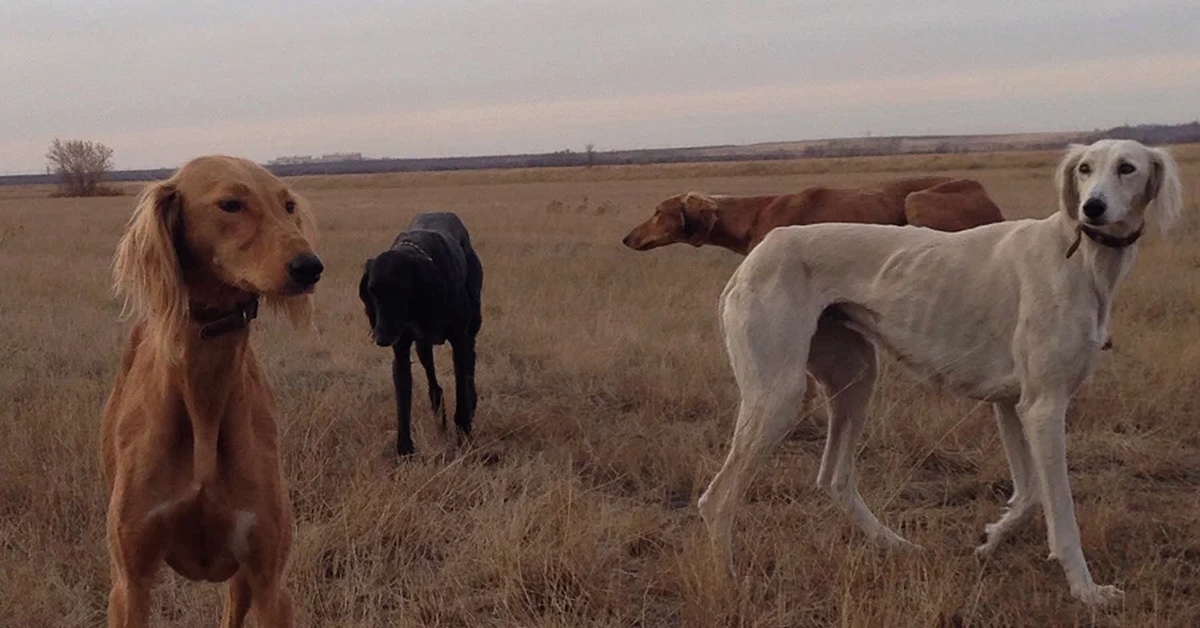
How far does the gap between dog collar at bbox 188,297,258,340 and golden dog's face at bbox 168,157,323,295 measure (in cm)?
12

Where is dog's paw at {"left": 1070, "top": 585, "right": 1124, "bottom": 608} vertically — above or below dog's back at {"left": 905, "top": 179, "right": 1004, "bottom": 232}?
below

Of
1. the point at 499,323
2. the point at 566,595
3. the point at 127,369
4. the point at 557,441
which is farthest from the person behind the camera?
the point at 499,323

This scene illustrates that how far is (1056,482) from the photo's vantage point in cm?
396

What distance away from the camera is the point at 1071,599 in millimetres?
3867

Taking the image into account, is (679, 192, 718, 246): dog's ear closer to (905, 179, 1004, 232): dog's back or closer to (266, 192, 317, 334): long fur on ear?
(905, 179, 1004, 232): dog's back

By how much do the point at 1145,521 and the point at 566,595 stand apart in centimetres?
245

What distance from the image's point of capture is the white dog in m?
3.94

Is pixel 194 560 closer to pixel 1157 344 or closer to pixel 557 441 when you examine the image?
pixel 557 441

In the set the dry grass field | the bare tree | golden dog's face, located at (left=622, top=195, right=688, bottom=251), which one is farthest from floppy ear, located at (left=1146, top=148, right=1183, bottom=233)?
the bare tree

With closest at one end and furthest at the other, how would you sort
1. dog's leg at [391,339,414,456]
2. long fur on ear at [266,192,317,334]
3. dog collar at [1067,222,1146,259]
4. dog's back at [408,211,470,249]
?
1. long fur on ear at [266,192,317,334]
2. dog collar at [1067,222,1146,259]
3. dog's leg at [391,339,414,456]
4. dog's back at [408,211,470,249]

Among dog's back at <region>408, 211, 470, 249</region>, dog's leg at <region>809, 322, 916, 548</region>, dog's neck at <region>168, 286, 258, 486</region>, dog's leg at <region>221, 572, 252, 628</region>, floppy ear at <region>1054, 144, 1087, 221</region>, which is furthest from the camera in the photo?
dog's back at <region>408, 211, 470, 249</region>

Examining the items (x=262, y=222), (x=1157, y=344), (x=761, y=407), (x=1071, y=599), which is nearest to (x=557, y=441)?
(x=761, y=407)

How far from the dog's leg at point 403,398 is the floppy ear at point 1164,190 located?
371cm

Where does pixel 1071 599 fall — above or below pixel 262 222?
below
